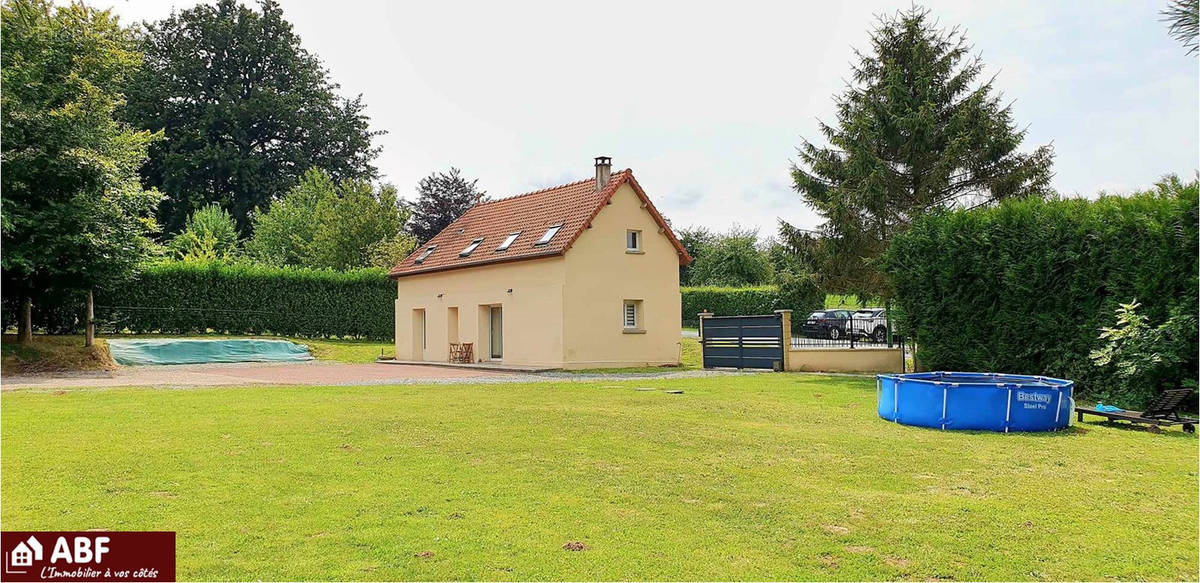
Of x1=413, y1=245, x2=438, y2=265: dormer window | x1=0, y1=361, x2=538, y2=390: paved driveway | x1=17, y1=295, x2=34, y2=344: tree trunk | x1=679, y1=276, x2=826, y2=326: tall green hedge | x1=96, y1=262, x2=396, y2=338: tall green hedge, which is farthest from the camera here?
x1=679, y1=276, x2=826, y2=326: tall green hedge

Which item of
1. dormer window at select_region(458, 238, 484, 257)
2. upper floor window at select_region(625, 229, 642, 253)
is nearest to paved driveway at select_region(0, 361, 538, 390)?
dormer window at select_region(458, 238, 484, 257)

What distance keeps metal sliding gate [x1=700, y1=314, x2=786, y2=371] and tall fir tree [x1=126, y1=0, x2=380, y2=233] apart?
128ft

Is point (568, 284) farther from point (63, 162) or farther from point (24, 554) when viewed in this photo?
point (24, 554)

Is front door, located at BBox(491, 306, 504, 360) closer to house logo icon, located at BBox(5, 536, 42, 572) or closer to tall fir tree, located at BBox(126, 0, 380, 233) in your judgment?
house logo icon, located at BBox(5, 536, 42, 572)

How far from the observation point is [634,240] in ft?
105

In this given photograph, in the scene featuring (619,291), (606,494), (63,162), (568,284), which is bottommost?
(606,494)

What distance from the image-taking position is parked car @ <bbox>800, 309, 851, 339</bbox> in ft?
149

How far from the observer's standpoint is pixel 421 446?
10.6 meters

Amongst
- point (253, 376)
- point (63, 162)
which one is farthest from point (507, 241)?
point (63, 162)

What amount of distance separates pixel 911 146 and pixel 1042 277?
29.1 feet

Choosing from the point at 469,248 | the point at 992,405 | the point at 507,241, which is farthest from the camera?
the point at 469,248

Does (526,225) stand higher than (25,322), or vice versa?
(526,225)

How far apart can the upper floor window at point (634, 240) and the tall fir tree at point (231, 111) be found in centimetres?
3595

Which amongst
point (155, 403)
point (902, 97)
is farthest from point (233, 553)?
point (902, 97)
